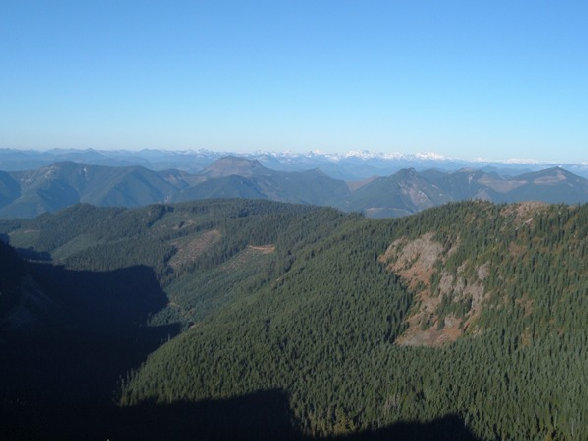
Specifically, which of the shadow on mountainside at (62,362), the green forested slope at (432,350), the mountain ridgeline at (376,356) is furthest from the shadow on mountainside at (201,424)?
the shadow on mountainside at (62,362)

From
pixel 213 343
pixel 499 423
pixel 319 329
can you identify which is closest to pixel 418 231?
pixel 319 329

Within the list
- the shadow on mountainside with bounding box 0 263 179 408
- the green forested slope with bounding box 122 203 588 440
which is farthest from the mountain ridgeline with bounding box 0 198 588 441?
the shadow on mountainside with bounding box 0 263 179 408

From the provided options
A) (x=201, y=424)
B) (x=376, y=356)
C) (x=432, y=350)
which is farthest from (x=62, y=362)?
(x=432, y=350)

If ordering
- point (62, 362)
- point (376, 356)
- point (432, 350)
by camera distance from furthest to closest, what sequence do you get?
point (62, 362)
point (376, 356)
point (432, 350)

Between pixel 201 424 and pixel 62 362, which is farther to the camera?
pixel 62 362

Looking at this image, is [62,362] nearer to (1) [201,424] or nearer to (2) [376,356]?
(1) [201,424]

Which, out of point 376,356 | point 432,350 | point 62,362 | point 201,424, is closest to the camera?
point 201,424

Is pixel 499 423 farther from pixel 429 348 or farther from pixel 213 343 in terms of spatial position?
pixel 213 343

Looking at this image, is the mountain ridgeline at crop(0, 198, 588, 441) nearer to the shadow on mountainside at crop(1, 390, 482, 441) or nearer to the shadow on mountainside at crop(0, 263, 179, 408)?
the shadow on mountainside at crop(1, 390, 482, 441)

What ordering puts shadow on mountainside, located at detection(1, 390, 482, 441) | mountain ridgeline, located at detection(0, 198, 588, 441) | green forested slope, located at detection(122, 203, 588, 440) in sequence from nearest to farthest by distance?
shadow on mountainside, located at detection(1, 390, 482, 441) < green forested slope, located at detection(122, 203, 588, 440) < mountain ridgeline, located at detection(0, 198, 588, 441)
